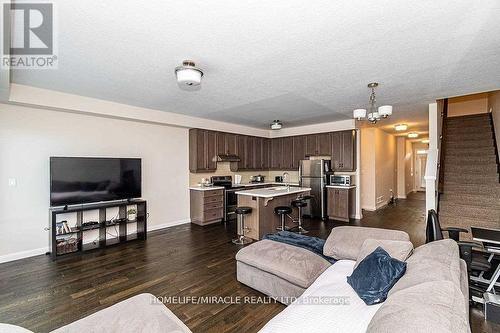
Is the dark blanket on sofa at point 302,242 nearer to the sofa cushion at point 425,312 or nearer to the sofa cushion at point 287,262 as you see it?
the sofa cushion at point 287,262

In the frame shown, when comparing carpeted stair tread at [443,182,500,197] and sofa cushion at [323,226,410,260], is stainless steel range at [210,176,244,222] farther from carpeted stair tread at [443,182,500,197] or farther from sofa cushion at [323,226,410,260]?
carpeted stair tread at [443,182,500,197]

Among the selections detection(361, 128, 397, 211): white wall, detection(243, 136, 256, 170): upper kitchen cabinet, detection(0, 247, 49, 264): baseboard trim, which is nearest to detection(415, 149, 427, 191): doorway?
detection(361, 128, 397, 211): white wall

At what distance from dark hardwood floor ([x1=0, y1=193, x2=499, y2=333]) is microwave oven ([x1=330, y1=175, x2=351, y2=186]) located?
195 centimetres

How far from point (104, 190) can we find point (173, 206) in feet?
5.60

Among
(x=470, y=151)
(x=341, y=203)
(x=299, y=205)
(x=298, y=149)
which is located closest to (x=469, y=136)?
(x=470, y=151)

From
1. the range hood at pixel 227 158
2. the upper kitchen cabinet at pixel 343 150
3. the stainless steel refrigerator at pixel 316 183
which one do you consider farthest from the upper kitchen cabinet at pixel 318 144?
the range hood at pixel 227 158

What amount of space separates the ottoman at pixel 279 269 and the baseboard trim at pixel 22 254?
353cm

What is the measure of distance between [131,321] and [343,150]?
238 inches

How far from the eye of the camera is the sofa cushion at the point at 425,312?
903 mm

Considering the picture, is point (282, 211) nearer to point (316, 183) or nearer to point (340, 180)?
point (316, 183)

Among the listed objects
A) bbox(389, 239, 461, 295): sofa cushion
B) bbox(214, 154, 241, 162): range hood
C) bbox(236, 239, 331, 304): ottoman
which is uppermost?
bbox(214, 154, 241, 162): range hood

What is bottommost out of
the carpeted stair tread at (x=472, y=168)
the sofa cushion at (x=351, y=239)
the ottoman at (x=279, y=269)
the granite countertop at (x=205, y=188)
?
the ottoman at (x=279, y=269)

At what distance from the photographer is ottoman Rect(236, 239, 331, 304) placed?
2.32m

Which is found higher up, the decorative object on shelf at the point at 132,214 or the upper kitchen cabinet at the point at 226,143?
the upper kitchen cabinet at the point at 226,143
